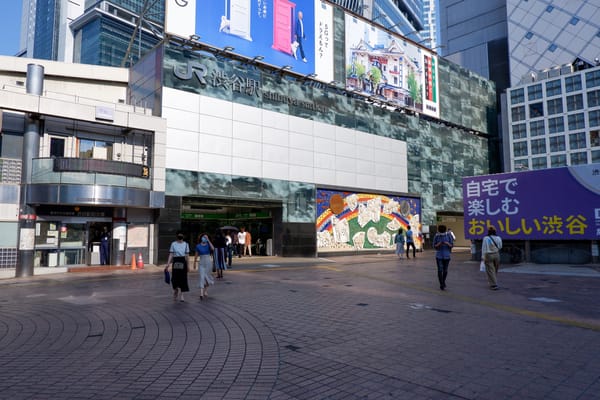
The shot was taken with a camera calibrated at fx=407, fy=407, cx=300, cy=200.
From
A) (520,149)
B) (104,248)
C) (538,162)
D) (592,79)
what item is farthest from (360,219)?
(592,79)

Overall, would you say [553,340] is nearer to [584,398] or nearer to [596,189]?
[584,398]

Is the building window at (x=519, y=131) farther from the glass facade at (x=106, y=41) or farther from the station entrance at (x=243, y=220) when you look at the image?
the glass facade at (x=106, y=41)

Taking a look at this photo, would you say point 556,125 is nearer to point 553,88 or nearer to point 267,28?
point 553,88

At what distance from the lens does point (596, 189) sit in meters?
18.1

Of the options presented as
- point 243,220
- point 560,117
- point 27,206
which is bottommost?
point 243,220

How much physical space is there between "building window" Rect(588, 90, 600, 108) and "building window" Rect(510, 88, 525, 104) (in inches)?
339

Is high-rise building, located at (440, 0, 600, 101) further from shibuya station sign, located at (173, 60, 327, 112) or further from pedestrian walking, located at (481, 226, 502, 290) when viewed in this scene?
pedestrian walking, located at (481, 226, 502, 290)

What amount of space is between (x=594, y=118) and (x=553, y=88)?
751 cm

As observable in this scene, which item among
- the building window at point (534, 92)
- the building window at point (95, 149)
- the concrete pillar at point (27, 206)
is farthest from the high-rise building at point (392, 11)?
the concrete pillar at point (27, 206)

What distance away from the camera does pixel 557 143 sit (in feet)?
202

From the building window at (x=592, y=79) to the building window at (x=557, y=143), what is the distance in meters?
7.94

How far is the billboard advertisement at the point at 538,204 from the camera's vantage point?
18281mm

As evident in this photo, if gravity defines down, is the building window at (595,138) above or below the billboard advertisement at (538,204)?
above

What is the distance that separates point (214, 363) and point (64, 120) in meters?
18.9
